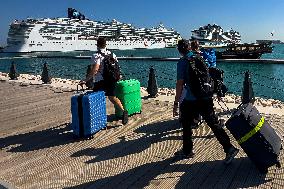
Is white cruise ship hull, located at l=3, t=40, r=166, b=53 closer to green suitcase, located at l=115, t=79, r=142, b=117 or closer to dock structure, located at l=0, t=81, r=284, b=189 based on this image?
dock structure, located at l=0, t=81, r=284, b=189

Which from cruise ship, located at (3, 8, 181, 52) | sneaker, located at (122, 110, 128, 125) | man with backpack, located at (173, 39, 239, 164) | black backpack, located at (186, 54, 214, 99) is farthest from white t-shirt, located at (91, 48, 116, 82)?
cruise ship, located at (3, 8, 181, 52)

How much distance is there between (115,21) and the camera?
404ft

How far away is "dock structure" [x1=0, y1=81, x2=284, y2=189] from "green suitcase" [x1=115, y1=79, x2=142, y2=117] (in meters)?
0.20

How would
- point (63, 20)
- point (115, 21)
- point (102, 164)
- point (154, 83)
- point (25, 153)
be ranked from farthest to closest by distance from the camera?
point (115, 21) → point (63, 20) → point (154, 83) → point (25, 153) → point (102, 164)

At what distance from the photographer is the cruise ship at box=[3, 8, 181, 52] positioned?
102188 mm

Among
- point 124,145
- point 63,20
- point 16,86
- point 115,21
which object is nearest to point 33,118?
point 124,145

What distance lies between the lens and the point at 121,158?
17.9 feet

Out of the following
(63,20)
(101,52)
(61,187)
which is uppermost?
(63,20)

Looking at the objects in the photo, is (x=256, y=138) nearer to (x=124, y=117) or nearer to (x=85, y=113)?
(x=85, y=113)

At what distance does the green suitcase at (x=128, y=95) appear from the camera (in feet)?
25.6

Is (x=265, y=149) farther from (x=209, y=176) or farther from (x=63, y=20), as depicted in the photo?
(x=63, y=20)

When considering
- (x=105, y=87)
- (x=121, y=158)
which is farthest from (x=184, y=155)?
(x=105, y=87)

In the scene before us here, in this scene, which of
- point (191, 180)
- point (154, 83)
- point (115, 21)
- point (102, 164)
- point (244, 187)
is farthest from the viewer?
point (115, 21)

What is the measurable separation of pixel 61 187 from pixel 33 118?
14.4 ft
